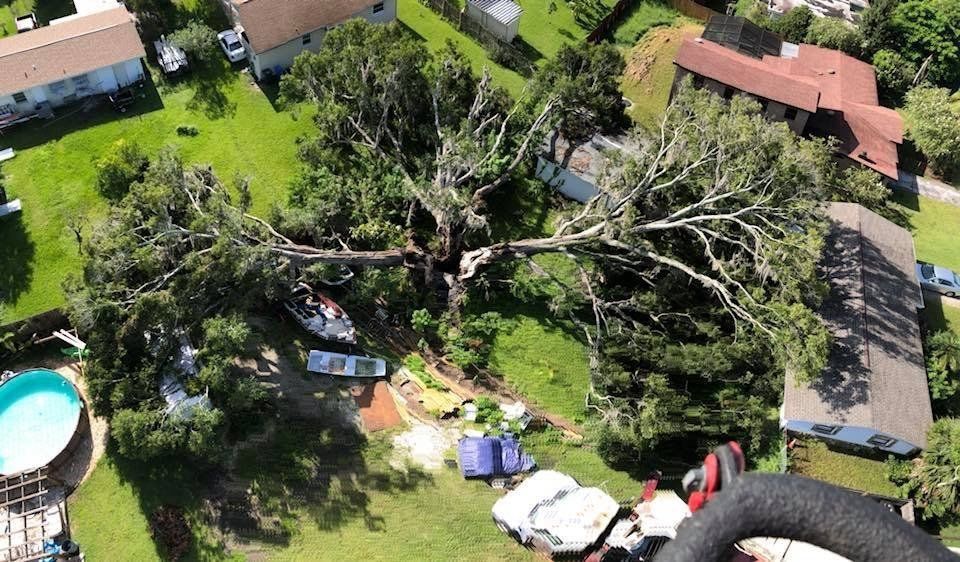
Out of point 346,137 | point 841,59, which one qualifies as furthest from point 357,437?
point 841,59

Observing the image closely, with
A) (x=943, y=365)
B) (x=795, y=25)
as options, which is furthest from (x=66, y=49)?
(x=943, y=365)

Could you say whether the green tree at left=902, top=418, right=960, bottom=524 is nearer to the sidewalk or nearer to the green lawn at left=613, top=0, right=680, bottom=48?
the sidewalk

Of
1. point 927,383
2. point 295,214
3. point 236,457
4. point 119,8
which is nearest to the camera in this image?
point 236,457

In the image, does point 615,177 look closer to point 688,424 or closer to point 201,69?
point 688,424

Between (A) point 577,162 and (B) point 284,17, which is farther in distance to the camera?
(B) point 284,17

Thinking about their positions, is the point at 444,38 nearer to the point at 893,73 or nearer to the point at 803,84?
the point at 803,84

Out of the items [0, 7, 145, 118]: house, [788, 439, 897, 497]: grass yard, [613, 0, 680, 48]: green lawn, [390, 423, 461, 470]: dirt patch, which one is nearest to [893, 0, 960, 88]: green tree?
[613, 0, 680, 48]: green lawn
